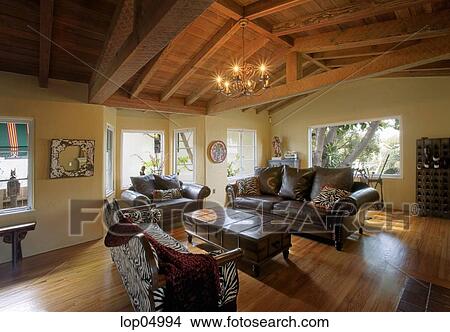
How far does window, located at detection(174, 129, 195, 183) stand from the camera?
5.63 meters

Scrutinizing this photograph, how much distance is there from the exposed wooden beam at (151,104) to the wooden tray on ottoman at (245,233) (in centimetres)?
228

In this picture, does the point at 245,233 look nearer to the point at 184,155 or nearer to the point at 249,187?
the point at 249,187

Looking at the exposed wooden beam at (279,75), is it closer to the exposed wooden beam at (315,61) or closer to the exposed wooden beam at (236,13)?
the exposed wooden beam at (315,61)

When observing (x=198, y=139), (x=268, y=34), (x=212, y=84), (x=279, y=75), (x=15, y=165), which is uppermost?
(x=279, y=75)

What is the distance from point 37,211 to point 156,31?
10.3 feet

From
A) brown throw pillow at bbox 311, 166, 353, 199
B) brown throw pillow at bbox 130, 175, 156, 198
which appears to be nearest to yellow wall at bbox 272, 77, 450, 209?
brown throw pillow at bbox 311, 166, 353, 199

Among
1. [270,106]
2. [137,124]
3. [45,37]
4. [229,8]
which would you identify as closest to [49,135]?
[45,37]

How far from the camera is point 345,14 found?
8.27 ft

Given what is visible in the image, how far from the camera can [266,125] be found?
7160mm

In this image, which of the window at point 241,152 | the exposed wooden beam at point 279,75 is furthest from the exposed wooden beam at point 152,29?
the window at point 241,152

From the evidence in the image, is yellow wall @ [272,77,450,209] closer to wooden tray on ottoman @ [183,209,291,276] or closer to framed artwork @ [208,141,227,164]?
framed artwork @ [208,141,227,164]

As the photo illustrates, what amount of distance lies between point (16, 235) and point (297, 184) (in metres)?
4.14

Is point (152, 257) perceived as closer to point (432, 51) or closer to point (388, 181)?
point (432, 51)
